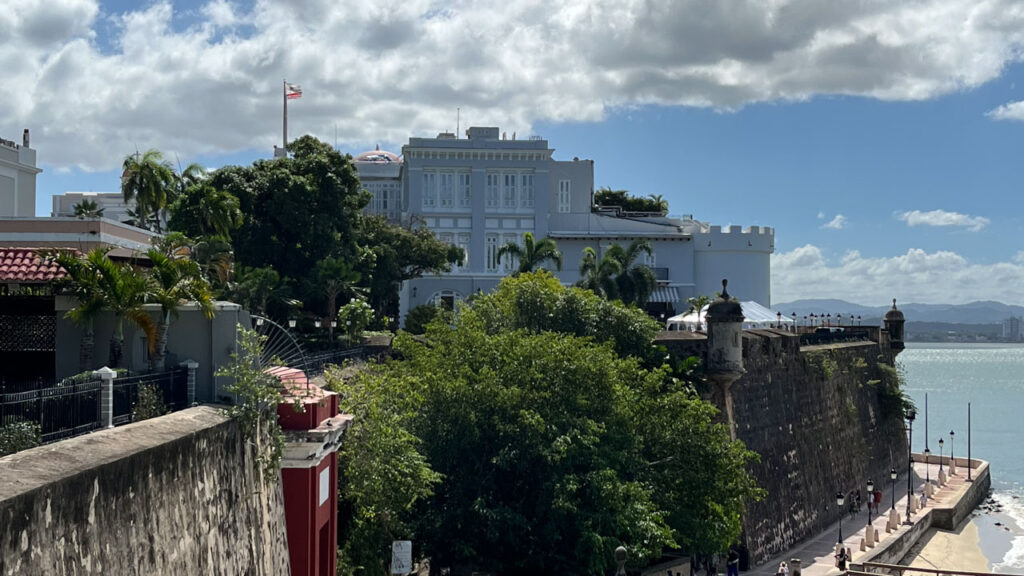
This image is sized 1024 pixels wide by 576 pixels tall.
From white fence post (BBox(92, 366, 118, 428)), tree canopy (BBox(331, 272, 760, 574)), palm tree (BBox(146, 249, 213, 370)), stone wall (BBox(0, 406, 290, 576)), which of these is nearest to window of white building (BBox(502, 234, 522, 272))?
tree canopy (BBox(331, 272, 760, 574))

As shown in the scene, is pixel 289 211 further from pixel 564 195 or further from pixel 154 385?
pixel 564 195

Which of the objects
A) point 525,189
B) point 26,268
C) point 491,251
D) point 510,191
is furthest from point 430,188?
point 26,268

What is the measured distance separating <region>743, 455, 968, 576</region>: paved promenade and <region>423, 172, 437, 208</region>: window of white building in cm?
2469

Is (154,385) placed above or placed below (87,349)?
below

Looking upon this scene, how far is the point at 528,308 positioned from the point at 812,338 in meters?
18.0

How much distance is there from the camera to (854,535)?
39250 mm

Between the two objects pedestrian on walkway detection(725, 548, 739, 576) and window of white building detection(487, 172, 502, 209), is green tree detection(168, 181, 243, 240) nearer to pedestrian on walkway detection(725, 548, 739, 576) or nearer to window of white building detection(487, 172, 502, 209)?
pedestrian on walkway detection(725, 548, 739, 576)

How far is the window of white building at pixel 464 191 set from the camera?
193 feet

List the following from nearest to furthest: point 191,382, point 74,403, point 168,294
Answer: point 74,403, point 191,382, point 168,294

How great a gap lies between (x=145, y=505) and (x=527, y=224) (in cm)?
5047

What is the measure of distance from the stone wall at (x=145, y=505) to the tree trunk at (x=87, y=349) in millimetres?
3339

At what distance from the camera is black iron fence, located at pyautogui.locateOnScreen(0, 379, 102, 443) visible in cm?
1026

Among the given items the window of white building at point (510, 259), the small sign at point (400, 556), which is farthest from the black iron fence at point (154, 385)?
the window of white building at point (510, 259)

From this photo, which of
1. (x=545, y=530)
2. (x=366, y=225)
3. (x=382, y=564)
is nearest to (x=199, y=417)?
(x=382, y=564)
